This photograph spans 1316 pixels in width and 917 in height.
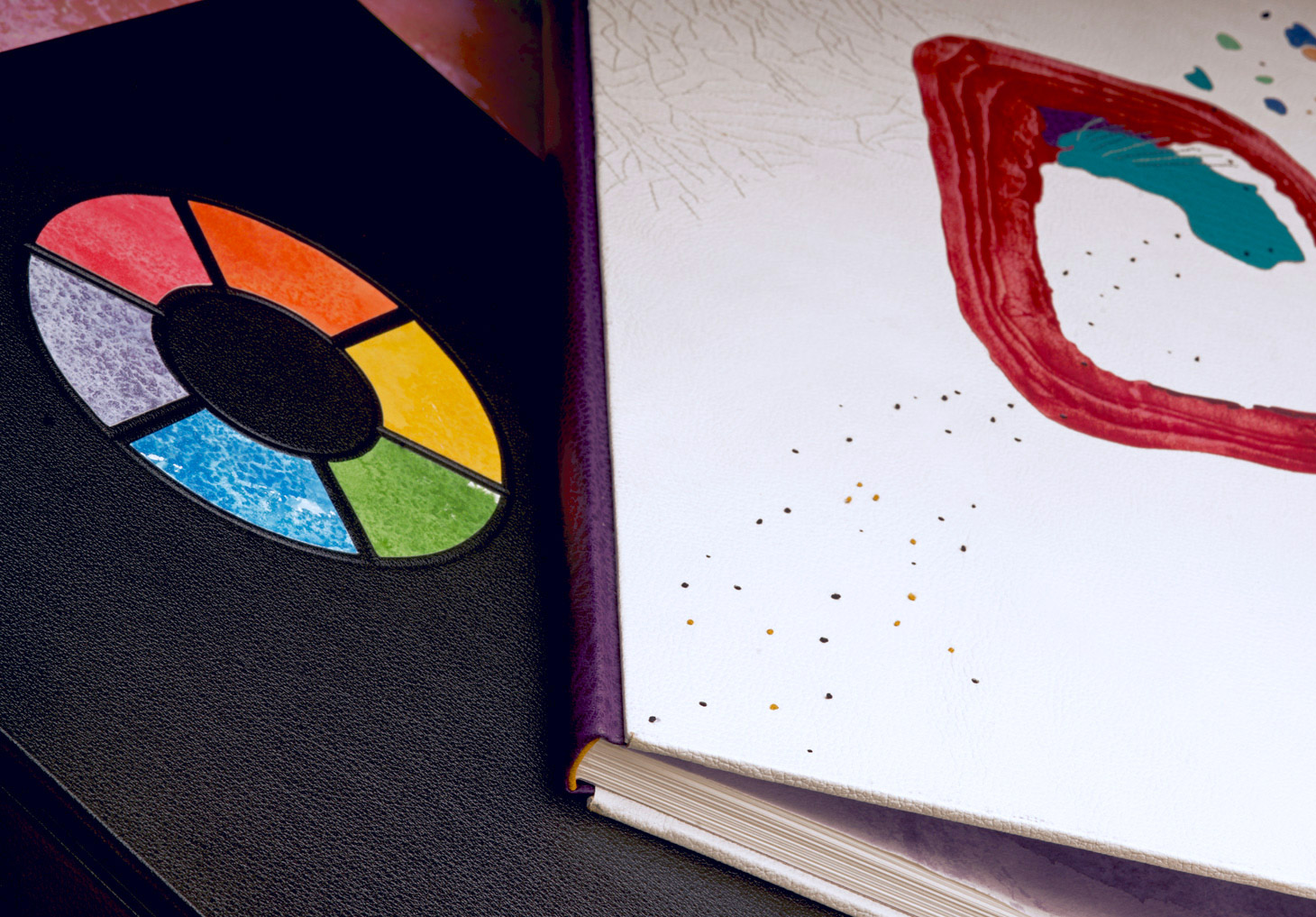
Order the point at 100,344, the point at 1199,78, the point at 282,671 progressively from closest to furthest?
the point at 282,671 → the point at 100,344 → the point at 1199,78

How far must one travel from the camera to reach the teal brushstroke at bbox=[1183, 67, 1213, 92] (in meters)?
1.60

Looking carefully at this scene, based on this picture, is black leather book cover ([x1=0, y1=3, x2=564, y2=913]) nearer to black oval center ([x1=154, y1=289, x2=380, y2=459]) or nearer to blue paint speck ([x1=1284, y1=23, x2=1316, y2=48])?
black oval center ([x1=154, y1=289, x2=380, y2=459])

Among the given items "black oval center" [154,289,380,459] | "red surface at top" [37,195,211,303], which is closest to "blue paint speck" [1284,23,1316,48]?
"black oval center" [154,289,380,459]

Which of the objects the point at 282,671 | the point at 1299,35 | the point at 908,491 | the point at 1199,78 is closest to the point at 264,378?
the point at 282,671

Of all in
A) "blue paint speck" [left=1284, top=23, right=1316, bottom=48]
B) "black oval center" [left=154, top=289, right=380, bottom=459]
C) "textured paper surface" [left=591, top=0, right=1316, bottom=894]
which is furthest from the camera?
"blue paint speck" [left=1284, top=23, right=1316, bottom=48]

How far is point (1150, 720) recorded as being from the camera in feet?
2.74

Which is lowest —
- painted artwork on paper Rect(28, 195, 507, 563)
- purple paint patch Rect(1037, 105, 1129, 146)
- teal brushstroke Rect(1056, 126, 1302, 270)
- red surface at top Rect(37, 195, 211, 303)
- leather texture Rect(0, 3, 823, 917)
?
leather texture Rect(0, 3, 823, 917)

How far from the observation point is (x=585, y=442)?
0.90 metres

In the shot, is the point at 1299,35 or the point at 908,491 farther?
the point at 1299,35

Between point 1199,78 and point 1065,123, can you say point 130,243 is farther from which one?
point 1199,78

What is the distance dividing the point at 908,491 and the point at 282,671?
638 millimetres

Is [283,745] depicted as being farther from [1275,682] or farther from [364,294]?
[1275,682]

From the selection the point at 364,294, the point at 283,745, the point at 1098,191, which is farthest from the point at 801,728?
the point at 1098,191

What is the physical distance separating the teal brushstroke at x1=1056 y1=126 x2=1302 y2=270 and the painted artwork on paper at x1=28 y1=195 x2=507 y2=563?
3.49 feet
